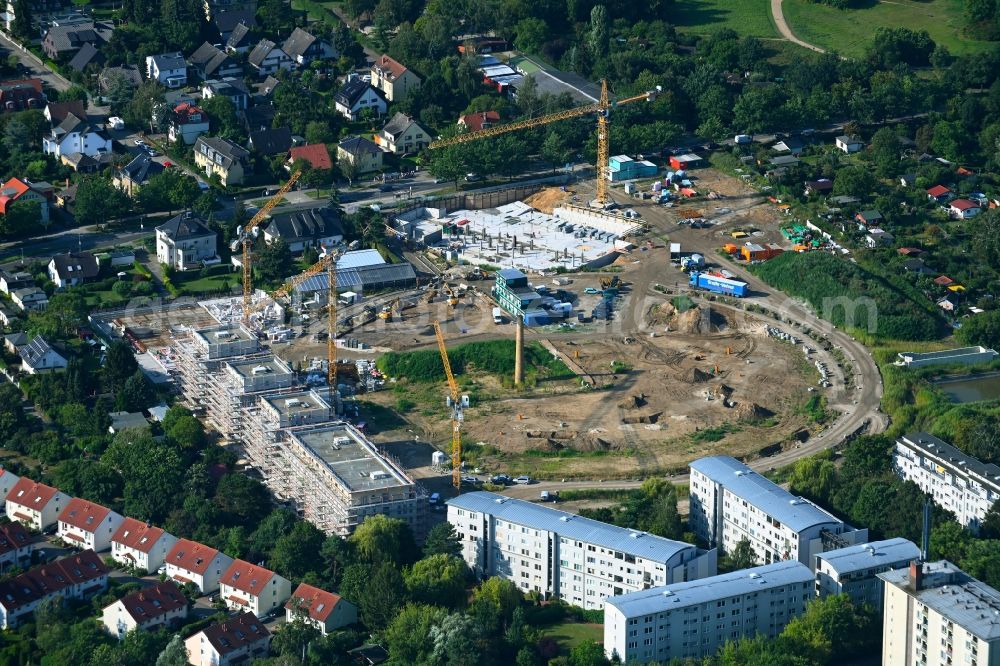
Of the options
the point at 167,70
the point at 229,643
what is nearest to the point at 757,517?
the point at 229,643

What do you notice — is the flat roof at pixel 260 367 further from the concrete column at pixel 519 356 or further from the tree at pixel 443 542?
the tree at pixel 443 542

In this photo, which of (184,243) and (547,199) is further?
(547,199)

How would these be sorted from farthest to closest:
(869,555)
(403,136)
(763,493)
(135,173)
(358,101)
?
(358,101)
(403,136)
(135,173)
(763,493)
(869,555)

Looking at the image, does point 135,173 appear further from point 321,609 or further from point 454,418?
point 321,609

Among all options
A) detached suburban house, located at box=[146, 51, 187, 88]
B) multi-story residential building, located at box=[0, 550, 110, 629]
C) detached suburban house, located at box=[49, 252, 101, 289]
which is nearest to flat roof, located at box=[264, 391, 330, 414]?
multi-story residential building, located at box=[0, 550, 110, 629]

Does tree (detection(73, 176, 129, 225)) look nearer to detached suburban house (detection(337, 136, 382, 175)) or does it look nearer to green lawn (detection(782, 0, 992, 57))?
detached suburban house (detection(337, 136, 382, 175))

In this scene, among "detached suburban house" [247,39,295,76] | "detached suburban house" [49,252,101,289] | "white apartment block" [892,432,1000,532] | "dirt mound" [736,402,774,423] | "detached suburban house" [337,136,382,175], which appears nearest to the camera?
"white apartment block" [892,432,1000,532]

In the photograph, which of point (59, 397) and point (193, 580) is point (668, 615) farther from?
point (59, 397)
